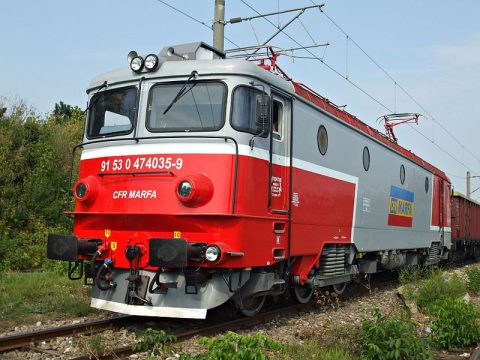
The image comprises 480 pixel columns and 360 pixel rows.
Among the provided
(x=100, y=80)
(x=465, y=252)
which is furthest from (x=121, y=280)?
(x=465, y=252)

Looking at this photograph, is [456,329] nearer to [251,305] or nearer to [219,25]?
[251,305]

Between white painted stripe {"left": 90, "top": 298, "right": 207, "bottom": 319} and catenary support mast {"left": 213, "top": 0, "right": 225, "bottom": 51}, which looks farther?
catenary support mast {"left": 213, "top": 0, "right": 225, "bottom": 51}

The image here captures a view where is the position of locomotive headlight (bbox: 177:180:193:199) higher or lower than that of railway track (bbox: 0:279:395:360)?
higher

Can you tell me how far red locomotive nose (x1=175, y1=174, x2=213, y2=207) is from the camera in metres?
6.36

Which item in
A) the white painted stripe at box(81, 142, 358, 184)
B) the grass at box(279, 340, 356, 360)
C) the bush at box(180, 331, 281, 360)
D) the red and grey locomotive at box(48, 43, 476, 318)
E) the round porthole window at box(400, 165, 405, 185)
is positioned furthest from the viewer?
the round porthole window at box(400, 165, 405, 185)

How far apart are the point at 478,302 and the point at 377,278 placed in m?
5.22

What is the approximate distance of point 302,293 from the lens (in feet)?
30.9

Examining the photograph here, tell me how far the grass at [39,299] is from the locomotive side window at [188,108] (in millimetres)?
3307

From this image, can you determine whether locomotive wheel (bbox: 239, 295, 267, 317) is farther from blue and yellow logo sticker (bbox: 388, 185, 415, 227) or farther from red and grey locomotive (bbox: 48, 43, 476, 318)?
blue and yellow logo sticker (bbox: 388, 185, 415, 227)

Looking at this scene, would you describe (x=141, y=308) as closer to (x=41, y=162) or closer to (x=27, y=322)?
(x=27, y=322)

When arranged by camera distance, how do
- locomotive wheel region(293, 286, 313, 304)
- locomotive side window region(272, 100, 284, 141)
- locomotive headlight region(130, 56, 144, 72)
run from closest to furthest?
locomotive headlight region(130, 56, 144, 72), locomotive side window region(272, 100, 284, 141), locomotive wheel region(293, 286, 313, 304)

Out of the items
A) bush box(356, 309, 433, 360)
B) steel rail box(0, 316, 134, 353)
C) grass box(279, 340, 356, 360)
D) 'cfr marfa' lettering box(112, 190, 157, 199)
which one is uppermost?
'cfr marfa' lettering box(112, 190, 157, 199)

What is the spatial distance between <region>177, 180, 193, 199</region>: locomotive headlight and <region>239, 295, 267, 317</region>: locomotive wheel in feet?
6.55

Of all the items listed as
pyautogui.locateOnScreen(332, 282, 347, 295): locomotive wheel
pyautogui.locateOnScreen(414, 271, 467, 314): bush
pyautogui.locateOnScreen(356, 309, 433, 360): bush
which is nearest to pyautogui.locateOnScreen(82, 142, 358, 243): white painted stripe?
pyautogui.locateOnScreen(356, 309, 433, 360): bush
